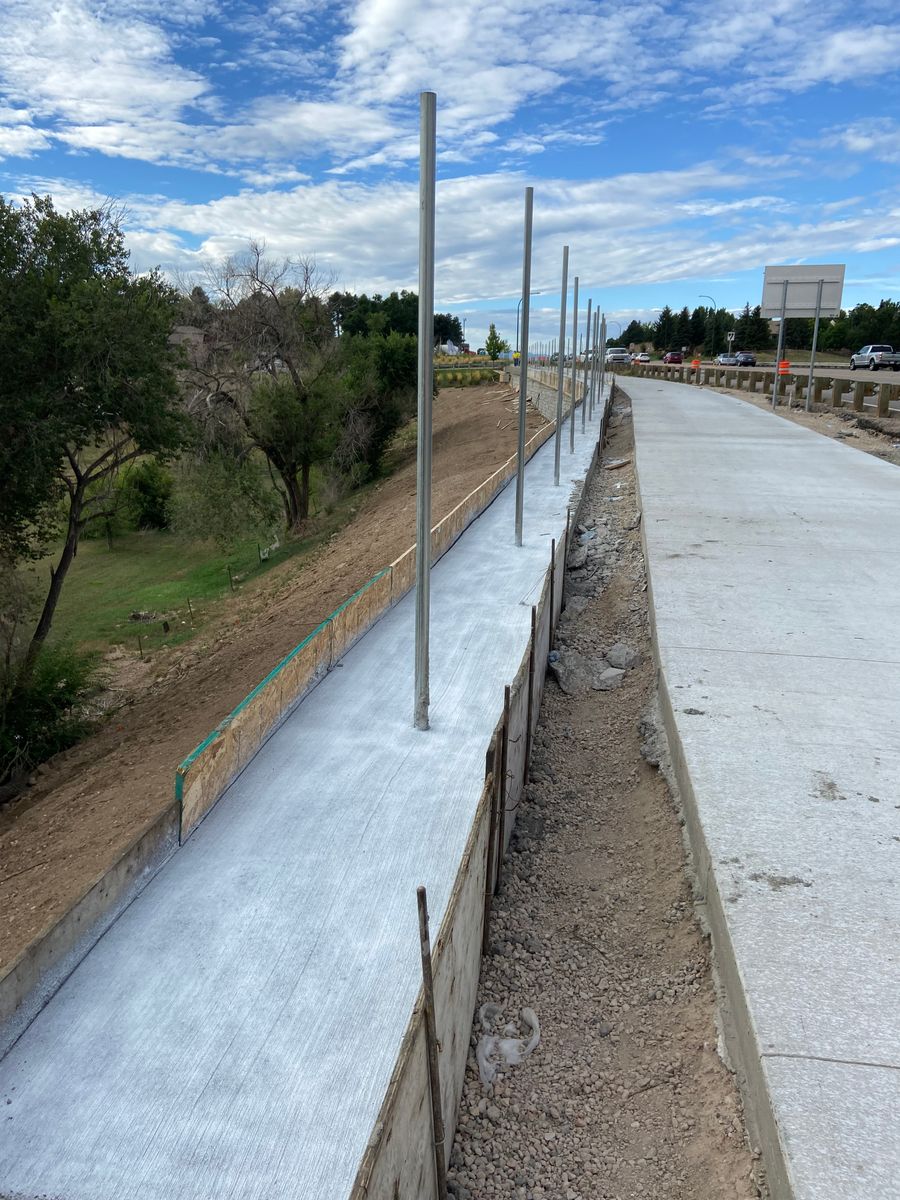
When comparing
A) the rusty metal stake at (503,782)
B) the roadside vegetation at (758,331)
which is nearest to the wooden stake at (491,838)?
the rusty metal stake at (503,782)

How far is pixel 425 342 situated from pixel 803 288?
3659cm

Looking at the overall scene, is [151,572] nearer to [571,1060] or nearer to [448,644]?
[448,644]

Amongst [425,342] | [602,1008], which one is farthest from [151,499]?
[602,1008]

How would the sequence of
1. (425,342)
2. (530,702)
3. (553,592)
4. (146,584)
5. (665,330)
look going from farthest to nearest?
(665,330) < (146,584) < (553,592) < (530,702) < (425,342)

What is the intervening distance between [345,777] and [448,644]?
11.2 ft

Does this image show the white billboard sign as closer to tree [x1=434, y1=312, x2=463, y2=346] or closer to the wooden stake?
the wooden stake

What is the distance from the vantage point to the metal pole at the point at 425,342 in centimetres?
656

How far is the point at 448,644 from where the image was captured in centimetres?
1019

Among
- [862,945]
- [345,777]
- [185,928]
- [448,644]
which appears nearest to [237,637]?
[448,644]

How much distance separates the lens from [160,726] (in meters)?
13.9

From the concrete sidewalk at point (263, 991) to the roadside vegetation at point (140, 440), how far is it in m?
9.98

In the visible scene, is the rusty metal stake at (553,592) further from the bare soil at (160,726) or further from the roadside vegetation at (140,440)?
the roadside vegetation at (140,440)

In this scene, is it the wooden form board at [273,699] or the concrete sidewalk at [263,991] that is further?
the wooden form board at [273,699]

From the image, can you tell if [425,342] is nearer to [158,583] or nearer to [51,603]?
[51,603]
